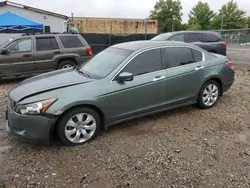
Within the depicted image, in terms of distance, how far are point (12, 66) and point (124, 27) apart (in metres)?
31.5

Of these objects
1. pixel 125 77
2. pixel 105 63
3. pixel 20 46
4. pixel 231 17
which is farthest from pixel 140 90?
pixel 231 17

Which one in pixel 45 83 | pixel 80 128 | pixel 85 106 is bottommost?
pixel 80 128

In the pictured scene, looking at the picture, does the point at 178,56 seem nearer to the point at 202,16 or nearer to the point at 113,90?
the point at 113,90

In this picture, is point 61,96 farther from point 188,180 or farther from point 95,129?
point 188,180

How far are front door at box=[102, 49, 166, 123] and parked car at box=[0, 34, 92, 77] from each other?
4.98 meters

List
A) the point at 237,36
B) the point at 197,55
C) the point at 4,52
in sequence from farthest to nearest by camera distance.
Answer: the point at 237,36, the point at 4,52, the point at 197,55

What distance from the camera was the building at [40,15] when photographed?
18.9 metres

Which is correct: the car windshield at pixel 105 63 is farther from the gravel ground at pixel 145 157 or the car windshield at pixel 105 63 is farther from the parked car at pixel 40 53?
the parked car at pixel 40 53

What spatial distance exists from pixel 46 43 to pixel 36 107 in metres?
5.66

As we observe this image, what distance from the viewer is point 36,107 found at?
3.31 metres

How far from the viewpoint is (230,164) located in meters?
3.18

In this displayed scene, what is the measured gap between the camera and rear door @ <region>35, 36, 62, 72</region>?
817cm

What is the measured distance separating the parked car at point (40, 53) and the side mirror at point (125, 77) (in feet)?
17.0

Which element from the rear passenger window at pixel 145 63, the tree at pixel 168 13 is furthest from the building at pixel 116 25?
the rear passenger window at pixel 145 63
